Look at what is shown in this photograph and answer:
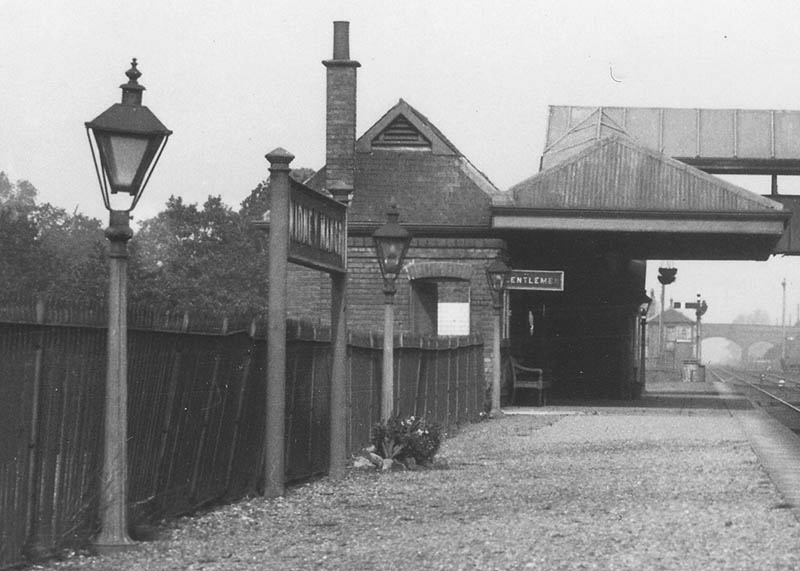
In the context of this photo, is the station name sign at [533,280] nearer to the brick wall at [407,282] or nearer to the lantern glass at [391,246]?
the brick wall at [407,282]

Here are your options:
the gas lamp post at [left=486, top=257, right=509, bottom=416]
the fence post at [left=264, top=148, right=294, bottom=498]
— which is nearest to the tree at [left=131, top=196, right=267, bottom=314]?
the gas lamp post at [left=486, top=257, right=509, bottom=416]

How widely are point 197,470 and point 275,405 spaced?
1360mm

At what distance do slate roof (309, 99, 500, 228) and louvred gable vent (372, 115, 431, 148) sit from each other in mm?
22

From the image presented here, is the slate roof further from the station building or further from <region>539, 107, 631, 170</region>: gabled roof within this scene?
<region>539, 107, 631, 170</region>: gabled roof

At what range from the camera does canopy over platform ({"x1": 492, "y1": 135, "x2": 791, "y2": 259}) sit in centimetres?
3044

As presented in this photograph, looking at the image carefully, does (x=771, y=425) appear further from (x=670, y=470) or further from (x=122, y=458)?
(x=122, y=458)

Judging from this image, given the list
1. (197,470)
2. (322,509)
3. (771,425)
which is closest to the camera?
(197,470)

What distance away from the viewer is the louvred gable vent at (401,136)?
1289 inches

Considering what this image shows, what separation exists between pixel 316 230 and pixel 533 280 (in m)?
14.4

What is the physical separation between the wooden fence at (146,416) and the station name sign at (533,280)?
12.5 meters

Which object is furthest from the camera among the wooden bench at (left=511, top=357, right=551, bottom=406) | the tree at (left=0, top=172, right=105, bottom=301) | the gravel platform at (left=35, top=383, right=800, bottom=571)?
the tree at (left=0, top=172, right=105, bottom=301)

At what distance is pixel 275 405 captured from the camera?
1244 cm

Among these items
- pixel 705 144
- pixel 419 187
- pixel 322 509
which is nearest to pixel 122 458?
pixel 322 509

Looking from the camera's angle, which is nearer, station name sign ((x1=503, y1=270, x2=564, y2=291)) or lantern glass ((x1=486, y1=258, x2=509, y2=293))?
lantern glass ((x1=486, y1=258, x2=509, y2=293))
